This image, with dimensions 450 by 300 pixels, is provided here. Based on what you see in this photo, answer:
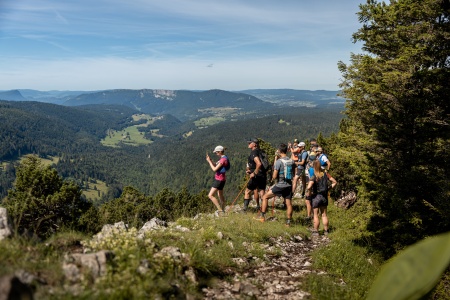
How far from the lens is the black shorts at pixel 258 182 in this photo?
39.1ft

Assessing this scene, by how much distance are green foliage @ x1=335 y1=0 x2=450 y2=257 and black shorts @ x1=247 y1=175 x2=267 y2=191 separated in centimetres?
360

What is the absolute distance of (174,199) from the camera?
47.7m

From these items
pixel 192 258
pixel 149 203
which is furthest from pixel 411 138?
pixel 149 203

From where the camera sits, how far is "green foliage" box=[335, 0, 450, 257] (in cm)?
911

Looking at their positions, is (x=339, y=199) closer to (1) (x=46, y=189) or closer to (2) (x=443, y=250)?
(2) (x=443, y=250)

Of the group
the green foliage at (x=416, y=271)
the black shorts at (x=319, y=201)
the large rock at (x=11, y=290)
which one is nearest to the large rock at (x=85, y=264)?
the large rock at (x=11, y=290)

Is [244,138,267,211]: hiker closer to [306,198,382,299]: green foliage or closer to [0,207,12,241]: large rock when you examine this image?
[306,198,382,299]: green foliage

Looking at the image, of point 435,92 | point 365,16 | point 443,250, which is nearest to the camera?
point 443,250

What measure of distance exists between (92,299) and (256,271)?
397 cm

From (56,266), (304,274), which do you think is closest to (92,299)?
(56,266)

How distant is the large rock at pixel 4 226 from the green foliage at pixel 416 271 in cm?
551

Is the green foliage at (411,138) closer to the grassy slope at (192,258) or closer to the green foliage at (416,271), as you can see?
the grassy slope at (192,258)

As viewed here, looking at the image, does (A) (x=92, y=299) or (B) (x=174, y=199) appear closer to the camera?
(A) (x=92, y=299)

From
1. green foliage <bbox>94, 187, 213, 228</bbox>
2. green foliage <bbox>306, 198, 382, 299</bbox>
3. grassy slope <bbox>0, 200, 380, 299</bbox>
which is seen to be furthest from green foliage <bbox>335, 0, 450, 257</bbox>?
green foliage <bbox>94, 187, 213, 228</bbox>
